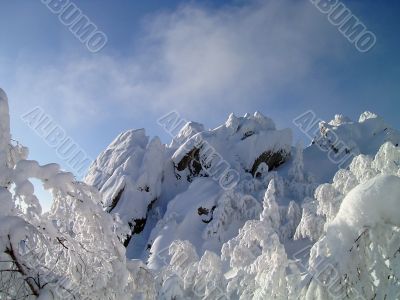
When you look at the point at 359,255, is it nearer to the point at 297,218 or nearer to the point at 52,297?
the point at 52,297

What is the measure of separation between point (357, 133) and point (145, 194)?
20757mm

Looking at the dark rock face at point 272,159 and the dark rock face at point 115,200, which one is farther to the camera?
the dark rock face at point 272,159

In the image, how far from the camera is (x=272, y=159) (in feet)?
120

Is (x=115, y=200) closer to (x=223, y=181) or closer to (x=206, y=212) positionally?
(x=206, y=212)

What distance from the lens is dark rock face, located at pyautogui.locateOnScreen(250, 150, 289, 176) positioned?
36.0 meters

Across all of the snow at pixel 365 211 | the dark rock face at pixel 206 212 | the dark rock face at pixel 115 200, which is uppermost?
the dark rock face at pixel 115 200

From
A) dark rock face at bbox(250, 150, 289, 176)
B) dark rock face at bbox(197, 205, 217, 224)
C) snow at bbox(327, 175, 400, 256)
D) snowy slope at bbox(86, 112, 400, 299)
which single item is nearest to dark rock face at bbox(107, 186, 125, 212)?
snowy slope at bbox(86, 112, 400, 299)

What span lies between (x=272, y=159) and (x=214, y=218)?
1092cm

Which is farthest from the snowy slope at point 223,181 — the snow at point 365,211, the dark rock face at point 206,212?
the snow at point 365,211

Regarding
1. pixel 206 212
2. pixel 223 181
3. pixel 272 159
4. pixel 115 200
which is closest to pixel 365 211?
pixel 206 212

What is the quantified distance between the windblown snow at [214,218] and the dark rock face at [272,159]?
0.31 ft

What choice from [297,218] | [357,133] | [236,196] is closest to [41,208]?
[297,218]

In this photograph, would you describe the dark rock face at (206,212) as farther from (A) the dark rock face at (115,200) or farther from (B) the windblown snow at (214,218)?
(A) the dark rock face at (115,200)

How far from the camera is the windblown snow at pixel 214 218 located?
4422 mm
